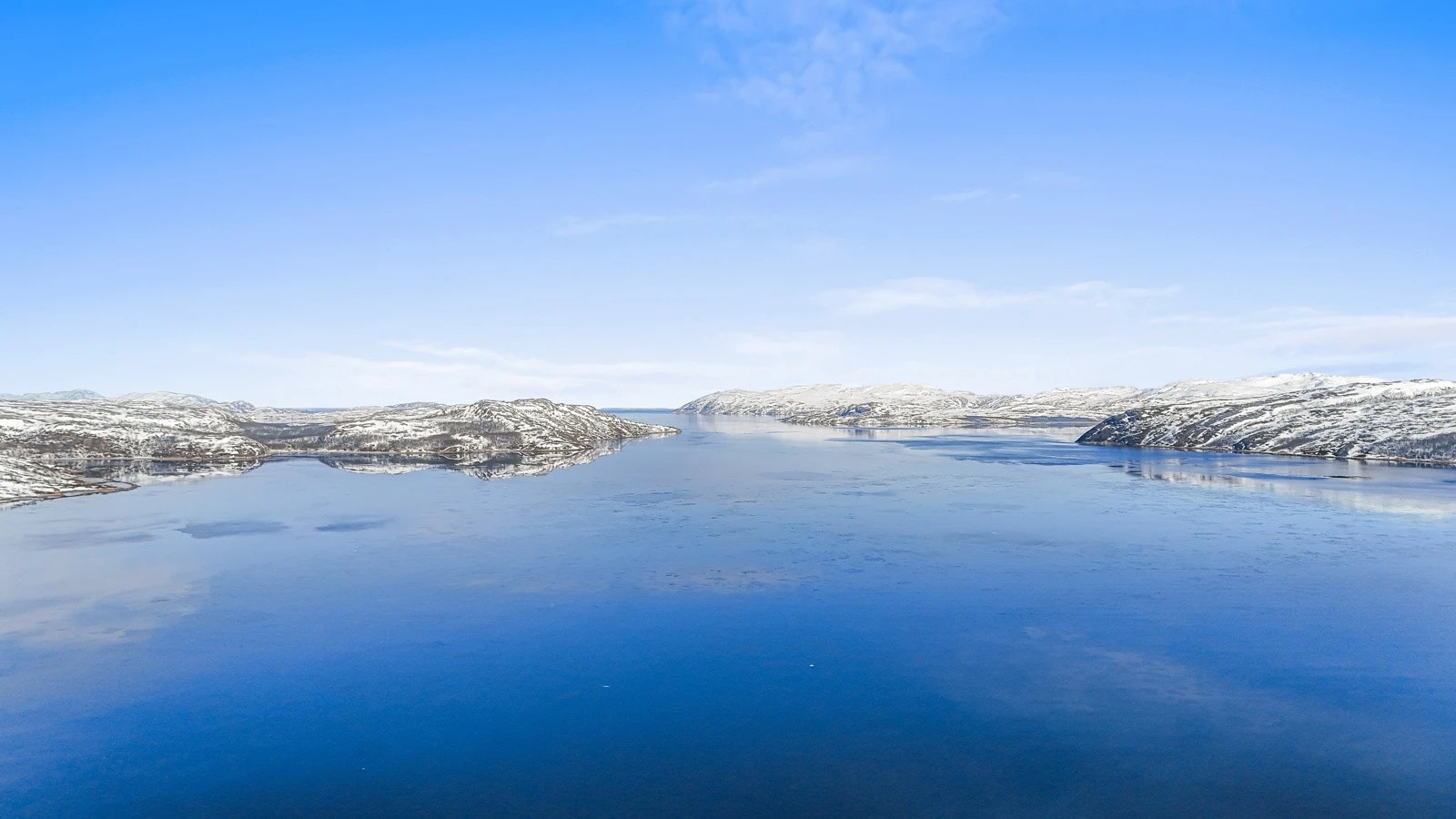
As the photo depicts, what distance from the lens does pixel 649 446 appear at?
11481 cm

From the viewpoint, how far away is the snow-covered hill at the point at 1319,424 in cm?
8206

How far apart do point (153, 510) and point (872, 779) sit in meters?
51.0

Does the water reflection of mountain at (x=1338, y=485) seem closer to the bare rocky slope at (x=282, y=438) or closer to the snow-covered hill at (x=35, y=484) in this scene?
the bare rocky slope at (x=282, y=438)

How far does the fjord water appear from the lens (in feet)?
45.2

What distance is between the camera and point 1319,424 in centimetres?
9300

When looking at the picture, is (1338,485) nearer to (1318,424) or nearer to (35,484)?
(1318,424)

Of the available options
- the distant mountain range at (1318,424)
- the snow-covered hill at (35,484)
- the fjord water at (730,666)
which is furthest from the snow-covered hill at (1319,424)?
the snow-covered hill at (35,484)

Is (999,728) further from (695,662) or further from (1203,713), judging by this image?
(695,662)

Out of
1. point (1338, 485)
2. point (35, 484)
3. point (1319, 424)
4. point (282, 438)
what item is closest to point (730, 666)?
point (35, 484)

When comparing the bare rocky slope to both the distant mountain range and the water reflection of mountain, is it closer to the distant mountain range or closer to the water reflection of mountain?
the water reflection of mountain

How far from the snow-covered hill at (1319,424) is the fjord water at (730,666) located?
5128cm

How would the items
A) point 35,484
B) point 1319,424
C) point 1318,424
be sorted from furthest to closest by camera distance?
point 1318,424, point 1319,424, point 35,484

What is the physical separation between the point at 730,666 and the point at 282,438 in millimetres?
101558

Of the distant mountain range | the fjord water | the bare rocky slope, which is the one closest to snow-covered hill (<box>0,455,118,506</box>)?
the fjord water
